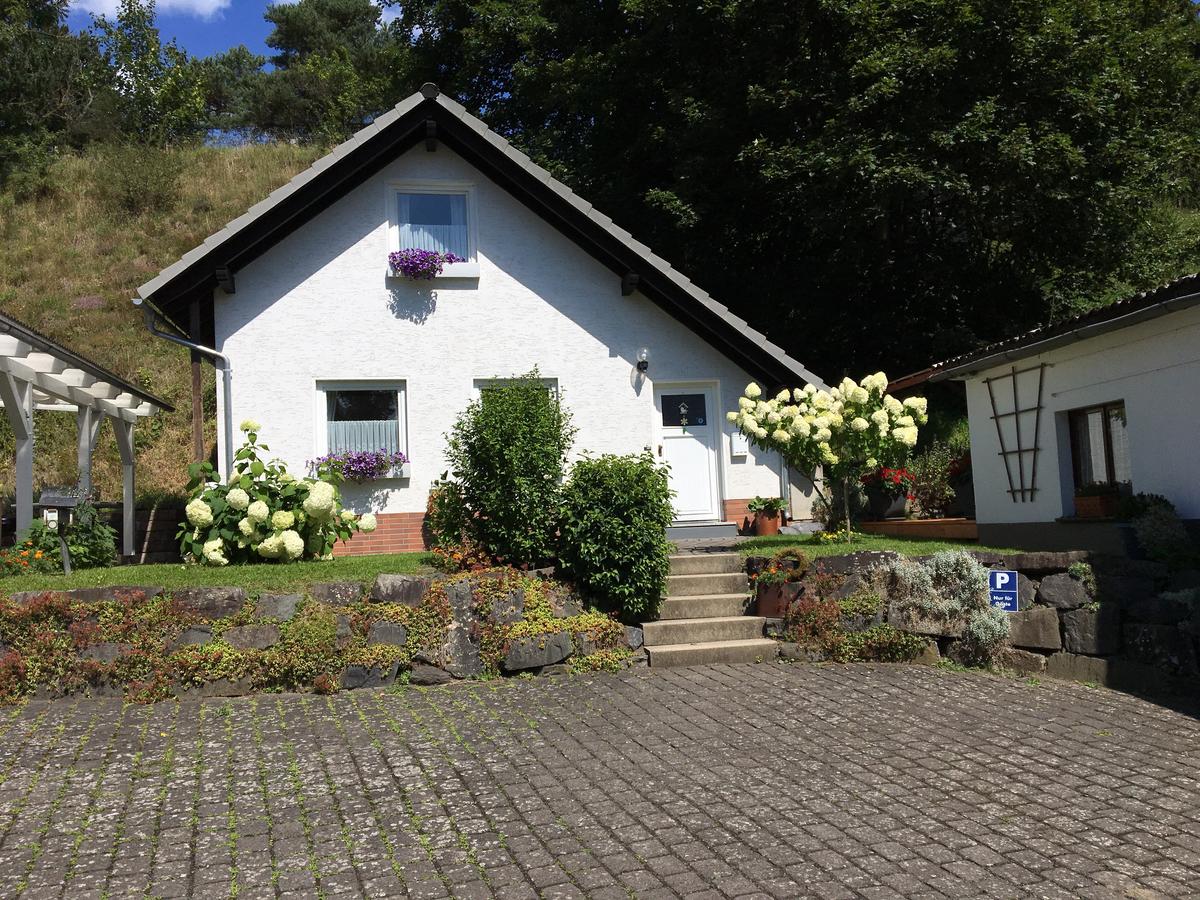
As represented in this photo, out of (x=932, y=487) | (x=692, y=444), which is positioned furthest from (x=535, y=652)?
(x=932, y=487)

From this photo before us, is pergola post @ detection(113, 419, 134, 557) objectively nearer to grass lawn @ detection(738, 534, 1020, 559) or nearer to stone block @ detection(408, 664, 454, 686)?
stone block @ detection(408, 664, 454, 686)

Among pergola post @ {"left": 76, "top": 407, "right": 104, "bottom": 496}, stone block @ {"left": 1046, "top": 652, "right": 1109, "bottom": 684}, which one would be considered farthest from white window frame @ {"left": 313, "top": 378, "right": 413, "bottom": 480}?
stone block @ {"left": 1046, "top": 652, "right": 1109, "bottom": 684}

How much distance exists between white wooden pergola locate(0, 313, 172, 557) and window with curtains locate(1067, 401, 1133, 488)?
11.1 m

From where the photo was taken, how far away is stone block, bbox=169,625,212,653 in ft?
26.1

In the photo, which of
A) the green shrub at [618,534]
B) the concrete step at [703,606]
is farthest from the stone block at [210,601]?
the concrete step at [703,606]

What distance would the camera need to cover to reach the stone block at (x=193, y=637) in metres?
7.97

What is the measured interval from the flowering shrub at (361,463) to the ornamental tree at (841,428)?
449cm

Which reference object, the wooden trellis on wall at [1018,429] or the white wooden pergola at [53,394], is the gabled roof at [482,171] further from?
the wooden trellis on wall at [1018,429]

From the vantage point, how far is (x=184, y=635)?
26.3 ft

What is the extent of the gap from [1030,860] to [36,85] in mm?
42372

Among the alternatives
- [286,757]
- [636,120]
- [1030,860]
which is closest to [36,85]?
[636,120]

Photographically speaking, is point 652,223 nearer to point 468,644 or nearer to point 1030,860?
point 468,644

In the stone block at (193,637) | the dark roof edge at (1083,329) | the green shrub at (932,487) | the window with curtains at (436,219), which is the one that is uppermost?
the window with curtains at (436,219)

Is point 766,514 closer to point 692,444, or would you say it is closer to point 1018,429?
point 692,444
